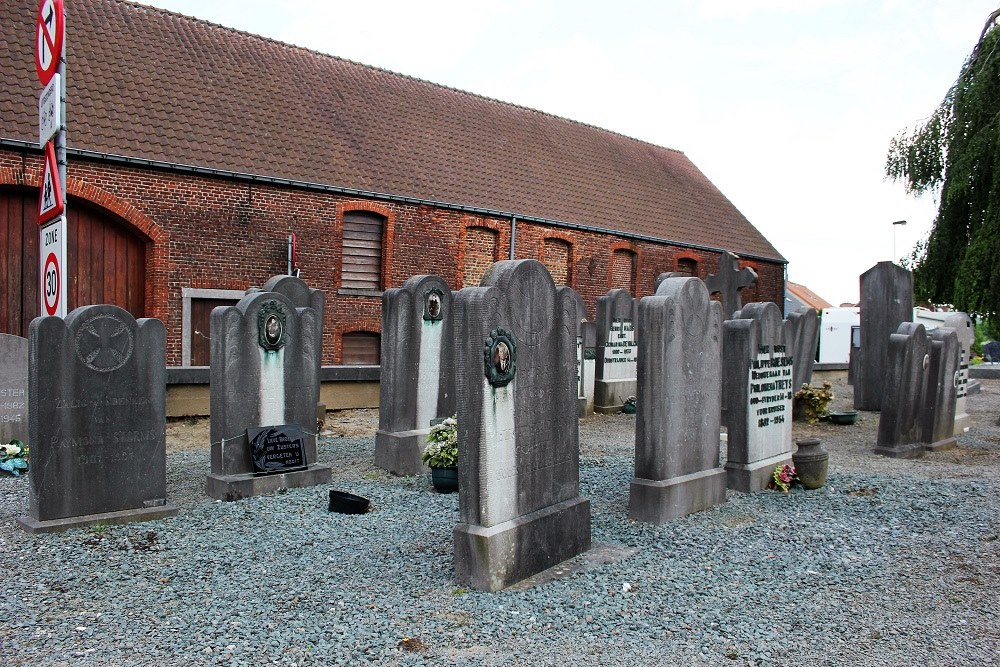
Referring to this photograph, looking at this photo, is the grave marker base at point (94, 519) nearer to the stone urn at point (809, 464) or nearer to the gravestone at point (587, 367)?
the stone urn at point (809, 464)

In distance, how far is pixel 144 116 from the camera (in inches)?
600

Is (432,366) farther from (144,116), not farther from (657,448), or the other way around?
(144,116)

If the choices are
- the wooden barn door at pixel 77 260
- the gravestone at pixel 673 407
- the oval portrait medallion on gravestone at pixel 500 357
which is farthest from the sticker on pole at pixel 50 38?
the wooden barn door at pixel 77 260

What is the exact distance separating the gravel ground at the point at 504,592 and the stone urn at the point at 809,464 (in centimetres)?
30

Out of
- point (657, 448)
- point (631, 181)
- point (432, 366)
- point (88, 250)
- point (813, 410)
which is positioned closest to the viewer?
point (657, 448)

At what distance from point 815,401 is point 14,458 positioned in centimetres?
1056

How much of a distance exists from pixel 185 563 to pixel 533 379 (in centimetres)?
248

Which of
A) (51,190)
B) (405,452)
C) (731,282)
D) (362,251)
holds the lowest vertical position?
(405,452)

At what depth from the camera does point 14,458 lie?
25.7 feet

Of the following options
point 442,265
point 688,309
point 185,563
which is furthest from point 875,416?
point 185,563

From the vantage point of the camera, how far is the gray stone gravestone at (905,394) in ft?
29.8

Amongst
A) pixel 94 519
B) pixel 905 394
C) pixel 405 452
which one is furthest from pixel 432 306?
pixel 905 394

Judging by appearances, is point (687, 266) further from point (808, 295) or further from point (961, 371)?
point (808, 295)

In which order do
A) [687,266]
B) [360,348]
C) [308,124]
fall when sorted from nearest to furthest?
[360,348] < [308,124] < [687,266]
